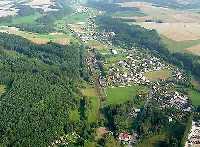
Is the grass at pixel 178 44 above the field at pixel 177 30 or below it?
below

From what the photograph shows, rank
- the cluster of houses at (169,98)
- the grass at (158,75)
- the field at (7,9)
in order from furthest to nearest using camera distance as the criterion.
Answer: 1. the field at (7,9)
2. the grass at (158,75)
3. the cluster of houses at (169,98)

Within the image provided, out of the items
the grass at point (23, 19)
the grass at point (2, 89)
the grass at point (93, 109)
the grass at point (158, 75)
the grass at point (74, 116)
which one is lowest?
the grass at point (158, 75)

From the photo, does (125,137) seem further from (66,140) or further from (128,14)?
(128,14)

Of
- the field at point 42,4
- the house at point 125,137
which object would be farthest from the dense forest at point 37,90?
the field at point 42,4

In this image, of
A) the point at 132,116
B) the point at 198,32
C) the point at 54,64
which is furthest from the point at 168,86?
the point at 198,32

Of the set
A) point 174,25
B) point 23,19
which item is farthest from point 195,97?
point 23,19

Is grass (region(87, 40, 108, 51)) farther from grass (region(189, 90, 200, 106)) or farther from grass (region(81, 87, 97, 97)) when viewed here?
grass (region(189, 90, 200, 106))

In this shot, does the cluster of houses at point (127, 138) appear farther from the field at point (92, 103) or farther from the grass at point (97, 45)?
the grass at point (97, 45)
